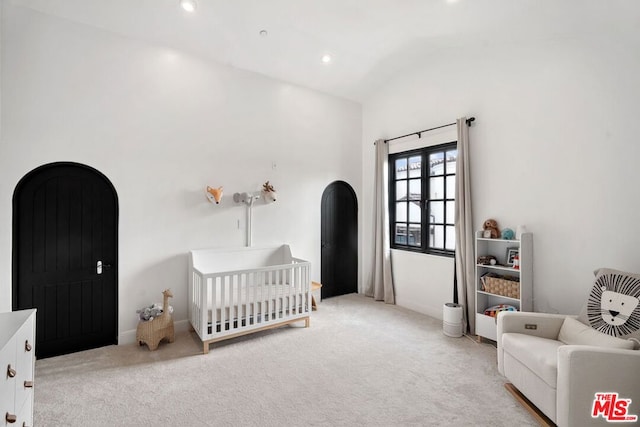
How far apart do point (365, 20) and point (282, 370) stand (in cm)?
361

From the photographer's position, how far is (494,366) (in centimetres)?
271

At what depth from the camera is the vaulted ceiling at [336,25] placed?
274cm

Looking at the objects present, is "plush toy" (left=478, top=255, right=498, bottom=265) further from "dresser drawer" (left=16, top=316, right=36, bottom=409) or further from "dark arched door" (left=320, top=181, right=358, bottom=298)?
"dresser drawer" (left=16, top=316, right=36, bottom=409)

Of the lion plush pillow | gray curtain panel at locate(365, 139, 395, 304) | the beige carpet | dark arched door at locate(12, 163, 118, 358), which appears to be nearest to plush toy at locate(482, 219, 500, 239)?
the lion plush pillow

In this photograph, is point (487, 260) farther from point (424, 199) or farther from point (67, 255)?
point (67, 255)

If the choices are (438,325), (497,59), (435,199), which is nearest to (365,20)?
(497,59)

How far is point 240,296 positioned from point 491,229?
2739mm

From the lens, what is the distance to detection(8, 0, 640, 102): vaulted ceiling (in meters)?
2.74

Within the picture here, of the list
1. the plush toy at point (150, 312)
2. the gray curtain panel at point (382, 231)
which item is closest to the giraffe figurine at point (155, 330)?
the plush toy at point (150, 312)

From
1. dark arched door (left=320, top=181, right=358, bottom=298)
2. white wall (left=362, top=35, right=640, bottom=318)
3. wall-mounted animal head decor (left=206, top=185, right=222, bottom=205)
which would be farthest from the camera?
dark arched door (left=320, top=181, right=358, bottom=298)

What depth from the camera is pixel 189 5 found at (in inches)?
116

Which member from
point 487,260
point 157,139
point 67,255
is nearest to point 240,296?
point 67,255

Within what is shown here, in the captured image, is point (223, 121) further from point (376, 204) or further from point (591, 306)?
point (591, 306)

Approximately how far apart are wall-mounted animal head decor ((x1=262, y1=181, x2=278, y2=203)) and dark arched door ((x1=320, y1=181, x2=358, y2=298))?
94cm
